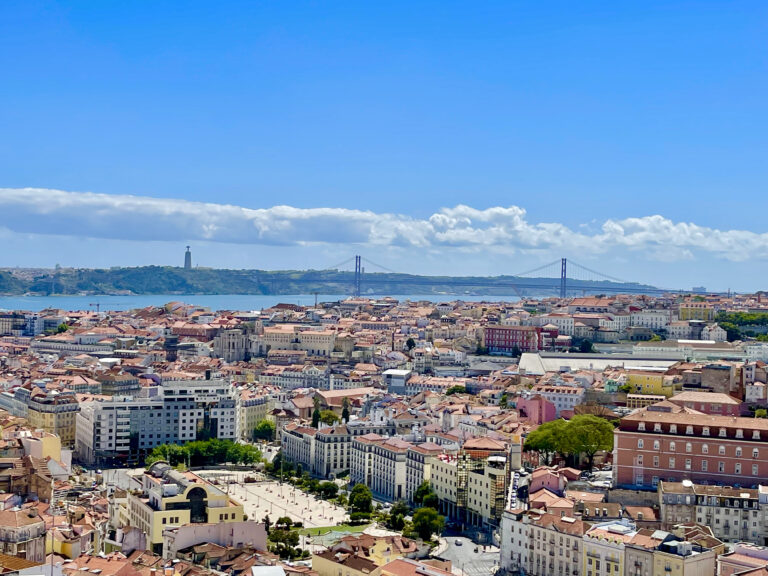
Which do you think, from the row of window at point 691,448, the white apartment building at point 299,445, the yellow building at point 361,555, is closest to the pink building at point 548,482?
the row of window at point 691,448

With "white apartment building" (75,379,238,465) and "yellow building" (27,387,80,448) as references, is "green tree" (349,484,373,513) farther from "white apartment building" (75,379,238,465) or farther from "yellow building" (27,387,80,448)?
"yellow building" (27,387,80,448)

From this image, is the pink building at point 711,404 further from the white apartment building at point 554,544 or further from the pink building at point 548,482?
the white apartment building at point 554,544

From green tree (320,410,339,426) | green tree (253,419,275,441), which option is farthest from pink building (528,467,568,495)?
green tree (253,419,275,441)

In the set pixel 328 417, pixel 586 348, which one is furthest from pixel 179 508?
pixel 586 348

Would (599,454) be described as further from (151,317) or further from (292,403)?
(151,317)

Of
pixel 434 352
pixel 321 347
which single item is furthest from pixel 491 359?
pixel 321 347

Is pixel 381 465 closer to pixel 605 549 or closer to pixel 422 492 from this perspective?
pixel 422 492
